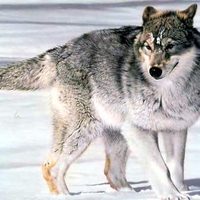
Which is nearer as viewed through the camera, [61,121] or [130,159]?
[61,121]

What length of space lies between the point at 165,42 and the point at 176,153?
90cm

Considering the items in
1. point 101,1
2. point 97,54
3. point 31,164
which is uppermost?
point 97,54

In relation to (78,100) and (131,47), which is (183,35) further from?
(78,100)

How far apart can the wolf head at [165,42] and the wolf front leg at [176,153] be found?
1.63 feet

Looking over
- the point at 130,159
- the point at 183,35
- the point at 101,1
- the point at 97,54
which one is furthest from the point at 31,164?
the point at 101,1

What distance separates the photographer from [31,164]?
307 inches

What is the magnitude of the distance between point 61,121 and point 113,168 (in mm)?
544

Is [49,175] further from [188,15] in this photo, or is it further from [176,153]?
[188,15]

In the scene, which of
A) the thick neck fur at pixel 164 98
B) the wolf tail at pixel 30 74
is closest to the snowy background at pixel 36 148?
the wolf tail at pixel 30 74

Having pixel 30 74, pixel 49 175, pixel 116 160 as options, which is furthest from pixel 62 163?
pixel 30 74

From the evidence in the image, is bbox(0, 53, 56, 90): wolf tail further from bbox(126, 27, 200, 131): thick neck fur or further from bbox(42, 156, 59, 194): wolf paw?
bbox(126, 27, 200, 131): thick neck fur

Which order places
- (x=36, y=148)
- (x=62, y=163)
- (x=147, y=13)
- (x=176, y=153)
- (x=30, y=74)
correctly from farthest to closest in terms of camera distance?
(x=36, y=148)
(x=30, y=74)
(x=62, y=163)
(x=176, y=153)
(x=147, y=13)

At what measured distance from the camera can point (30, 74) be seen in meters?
7.13

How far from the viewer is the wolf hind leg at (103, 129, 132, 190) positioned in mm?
7141
